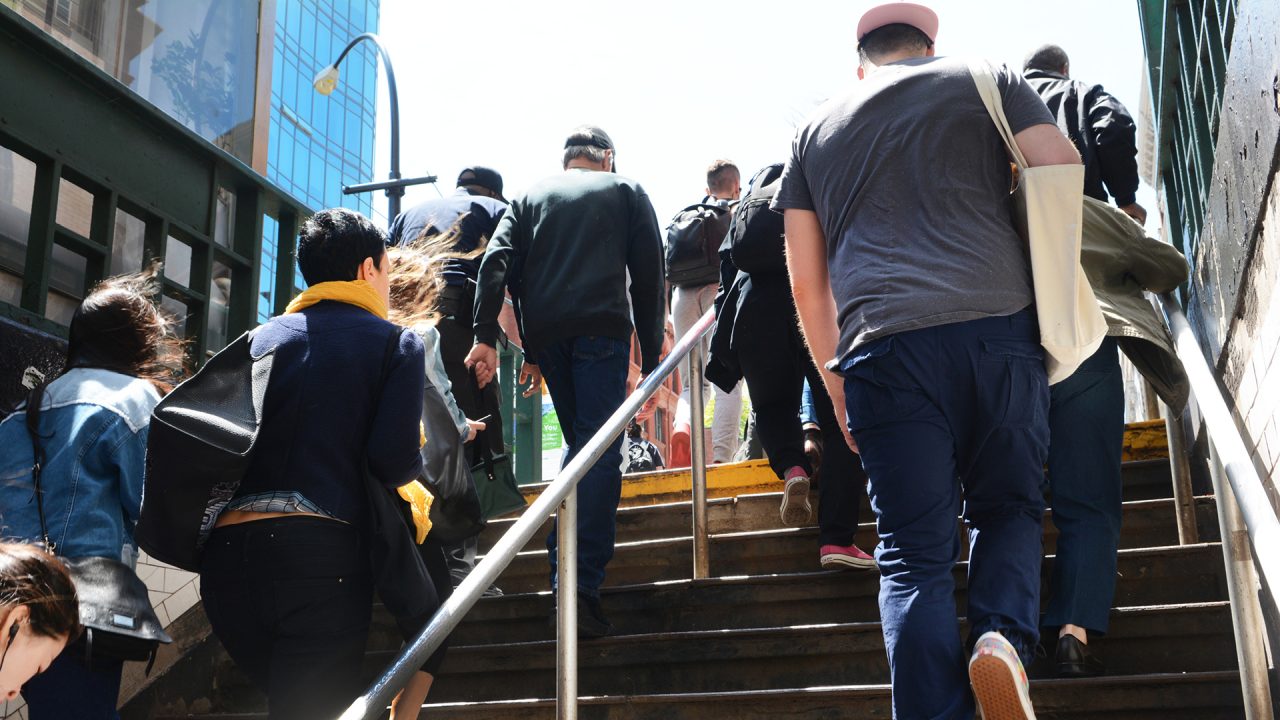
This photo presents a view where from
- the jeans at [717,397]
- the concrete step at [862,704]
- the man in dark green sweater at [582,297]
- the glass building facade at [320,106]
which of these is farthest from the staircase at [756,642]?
the glass building facade at [320,106]

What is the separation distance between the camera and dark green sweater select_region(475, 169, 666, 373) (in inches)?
185

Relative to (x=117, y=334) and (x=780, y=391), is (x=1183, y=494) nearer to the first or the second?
(x=780, y=391)

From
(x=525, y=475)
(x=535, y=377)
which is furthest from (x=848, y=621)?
(x=525, y=475)

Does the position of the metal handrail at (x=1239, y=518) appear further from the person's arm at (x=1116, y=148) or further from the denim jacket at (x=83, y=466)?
the denim jacket at (x=83, y=466)

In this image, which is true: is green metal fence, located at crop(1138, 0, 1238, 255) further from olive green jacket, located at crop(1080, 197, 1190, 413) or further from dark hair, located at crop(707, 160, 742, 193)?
dark hair, located at crop(707, 160, 742, 193)

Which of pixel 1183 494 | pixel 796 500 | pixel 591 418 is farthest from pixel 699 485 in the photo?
pixel 1183 494

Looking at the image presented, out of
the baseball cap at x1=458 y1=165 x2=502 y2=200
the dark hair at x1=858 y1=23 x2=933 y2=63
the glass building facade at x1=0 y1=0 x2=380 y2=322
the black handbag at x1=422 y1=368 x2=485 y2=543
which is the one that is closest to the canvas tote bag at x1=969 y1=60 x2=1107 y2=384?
the dark hair at x1=858 y1=23 x2=933 y2=63

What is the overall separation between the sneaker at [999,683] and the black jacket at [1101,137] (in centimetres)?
237

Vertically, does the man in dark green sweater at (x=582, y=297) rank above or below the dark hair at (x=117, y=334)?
above

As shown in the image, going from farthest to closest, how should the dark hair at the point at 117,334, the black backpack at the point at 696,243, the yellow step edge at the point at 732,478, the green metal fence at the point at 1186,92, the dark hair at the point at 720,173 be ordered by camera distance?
the dark hair at the point at 720,173 → the black backpack at the point at 696,243 → the yellow step edge at the point at 732,478 → the green metal fence at the point at 1186,92 → the dark hair at the point at 117,334

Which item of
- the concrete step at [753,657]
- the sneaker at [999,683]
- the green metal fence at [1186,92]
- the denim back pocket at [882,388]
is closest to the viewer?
the sneaker at [999,683]

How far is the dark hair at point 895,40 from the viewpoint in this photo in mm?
3117

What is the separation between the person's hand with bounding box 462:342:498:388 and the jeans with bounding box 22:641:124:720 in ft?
7.08

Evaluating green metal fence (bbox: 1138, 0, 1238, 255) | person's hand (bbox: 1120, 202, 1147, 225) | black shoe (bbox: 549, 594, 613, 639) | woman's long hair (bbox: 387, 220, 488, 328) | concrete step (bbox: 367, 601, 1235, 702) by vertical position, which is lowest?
concrete step (bbox: 367, 601, 1235, 702)
